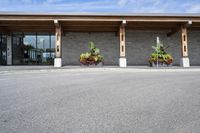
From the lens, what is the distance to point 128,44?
94.3 feet

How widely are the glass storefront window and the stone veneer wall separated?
2.28 meters

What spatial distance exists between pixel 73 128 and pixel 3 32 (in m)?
26.5

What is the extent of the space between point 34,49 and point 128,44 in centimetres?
1150

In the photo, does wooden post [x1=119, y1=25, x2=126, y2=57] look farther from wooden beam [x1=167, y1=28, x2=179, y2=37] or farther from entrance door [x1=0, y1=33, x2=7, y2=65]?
entrance door [x1=0, y1=33, x2=7, y2=65]

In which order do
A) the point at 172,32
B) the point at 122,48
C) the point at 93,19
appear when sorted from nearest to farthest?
the point at 93,19, the point at 122,48, the point at 172,32

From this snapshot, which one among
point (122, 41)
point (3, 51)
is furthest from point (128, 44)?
point (3, 51)

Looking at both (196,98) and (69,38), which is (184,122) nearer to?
(196,98)

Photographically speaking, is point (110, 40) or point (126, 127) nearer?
point (126, 127)

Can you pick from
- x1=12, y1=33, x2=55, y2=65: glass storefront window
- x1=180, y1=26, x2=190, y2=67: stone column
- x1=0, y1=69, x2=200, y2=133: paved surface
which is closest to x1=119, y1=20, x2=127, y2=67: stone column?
x1=180, y1=26, x2=190, y2=67: stone column

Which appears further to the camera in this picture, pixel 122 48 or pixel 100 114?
pixel 122 48

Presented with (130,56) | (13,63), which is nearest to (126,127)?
(130,56)

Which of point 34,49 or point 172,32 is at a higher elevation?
point 172,32

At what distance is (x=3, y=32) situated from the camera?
2756 cm

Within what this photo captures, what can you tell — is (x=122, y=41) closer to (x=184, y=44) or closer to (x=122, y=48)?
(x=122, y=48)
